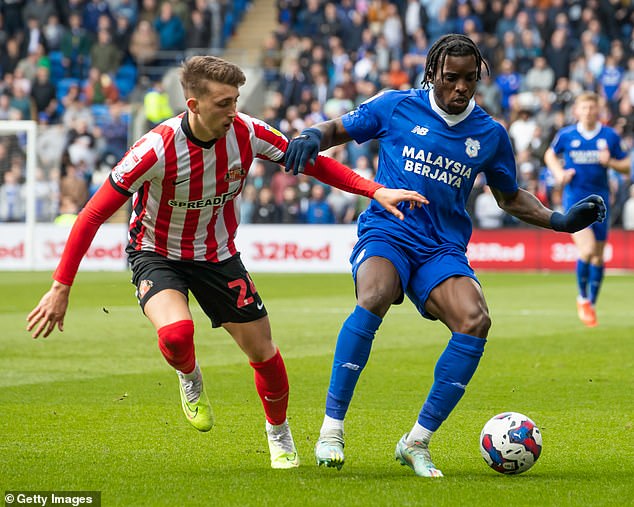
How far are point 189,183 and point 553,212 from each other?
6.52ft

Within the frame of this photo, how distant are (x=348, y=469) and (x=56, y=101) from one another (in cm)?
2278

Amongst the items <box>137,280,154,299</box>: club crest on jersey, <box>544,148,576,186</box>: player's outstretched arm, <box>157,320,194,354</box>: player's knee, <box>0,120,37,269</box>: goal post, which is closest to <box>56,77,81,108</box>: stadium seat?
<box>0,120,37,269</box>: goal post

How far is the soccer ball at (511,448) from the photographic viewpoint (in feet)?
19.1

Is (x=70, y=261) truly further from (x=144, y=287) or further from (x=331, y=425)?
(x=331, y=425)

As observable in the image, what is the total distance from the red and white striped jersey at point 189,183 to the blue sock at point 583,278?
818 cm

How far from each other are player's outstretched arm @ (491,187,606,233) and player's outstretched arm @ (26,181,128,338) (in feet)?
7.10

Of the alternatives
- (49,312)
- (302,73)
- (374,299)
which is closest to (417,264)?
(374,299)

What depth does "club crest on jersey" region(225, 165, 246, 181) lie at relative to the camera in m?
6.02

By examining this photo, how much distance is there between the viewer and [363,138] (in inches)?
251

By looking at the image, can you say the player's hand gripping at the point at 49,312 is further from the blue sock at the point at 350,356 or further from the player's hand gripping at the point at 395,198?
the player's hand gripping at the point at 395,198

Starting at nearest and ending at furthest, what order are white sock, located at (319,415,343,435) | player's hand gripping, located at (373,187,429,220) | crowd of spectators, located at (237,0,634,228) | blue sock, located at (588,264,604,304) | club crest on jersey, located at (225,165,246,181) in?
1. player's hand gripping, located at (373,187,429,220)
2. white sock, located at (319,415,343,435)
3. club crest on jersey, located at (225,165,246,181)
4. blue sock, located at (588,264,604,304)
5. crowd of spectators, located at (237,0,634,228)

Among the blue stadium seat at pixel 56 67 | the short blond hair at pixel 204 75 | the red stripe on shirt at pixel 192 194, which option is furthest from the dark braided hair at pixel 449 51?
the blue stadium seat at pixel 56 67

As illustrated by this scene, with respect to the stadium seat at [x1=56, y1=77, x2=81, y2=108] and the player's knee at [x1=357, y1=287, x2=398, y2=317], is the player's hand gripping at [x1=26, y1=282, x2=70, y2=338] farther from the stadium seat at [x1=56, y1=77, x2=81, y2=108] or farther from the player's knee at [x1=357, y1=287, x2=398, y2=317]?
the stadium seat at [x1=56, y1=77, x2=81, y2=108]

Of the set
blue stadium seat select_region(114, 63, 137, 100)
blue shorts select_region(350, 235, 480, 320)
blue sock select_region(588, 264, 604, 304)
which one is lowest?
blue sock select_region(588, 264, 604, 304)
